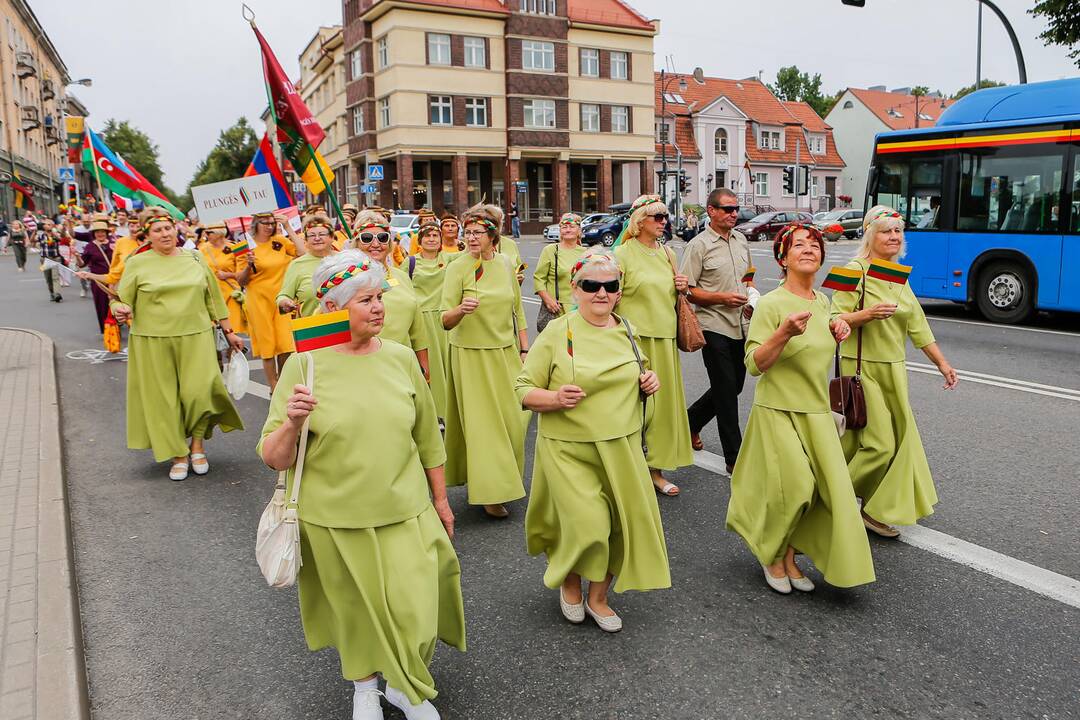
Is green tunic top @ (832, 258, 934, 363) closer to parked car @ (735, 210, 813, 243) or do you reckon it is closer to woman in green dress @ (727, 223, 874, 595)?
woman in green dress @ (727, 223, 874, 595)

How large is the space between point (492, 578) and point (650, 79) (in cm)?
5439

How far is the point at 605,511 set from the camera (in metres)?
3.69

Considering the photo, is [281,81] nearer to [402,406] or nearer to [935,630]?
[402,406]

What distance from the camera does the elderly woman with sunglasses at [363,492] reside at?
290 cm

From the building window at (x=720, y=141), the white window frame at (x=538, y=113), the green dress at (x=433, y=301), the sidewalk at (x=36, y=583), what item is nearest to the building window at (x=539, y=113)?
the white window frame at (x=538, y=113)

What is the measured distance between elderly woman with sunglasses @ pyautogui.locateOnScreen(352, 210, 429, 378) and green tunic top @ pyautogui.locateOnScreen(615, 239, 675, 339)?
4.38 feet

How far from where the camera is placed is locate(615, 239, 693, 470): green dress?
18.2 ft

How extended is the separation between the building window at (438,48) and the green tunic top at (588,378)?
1911 inches

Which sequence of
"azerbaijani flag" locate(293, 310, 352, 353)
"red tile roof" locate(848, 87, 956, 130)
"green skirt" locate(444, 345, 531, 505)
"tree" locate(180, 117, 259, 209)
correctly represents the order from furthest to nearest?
1. "tree" locate(180, 117, 259, 209)
2. "red tile roof" locate(848, 87, 956, 130)
3. "green skirt" locate(444, 345, 531, 505)
4. "azerbaijani flag" locate(293, 310, 352, 353)

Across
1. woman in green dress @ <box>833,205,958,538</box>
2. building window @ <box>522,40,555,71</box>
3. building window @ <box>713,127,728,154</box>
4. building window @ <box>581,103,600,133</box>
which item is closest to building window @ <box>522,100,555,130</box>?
building window @ <box>522,40,555,71</box>

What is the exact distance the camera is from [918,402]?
8180 mm

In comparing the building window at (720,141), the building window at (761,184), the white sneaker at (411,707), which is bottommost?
the white sneaker at (411,707)

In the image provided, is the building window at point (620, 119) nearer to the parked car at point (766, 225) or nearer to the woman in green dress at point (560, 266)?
the parked car at point (766, 225)

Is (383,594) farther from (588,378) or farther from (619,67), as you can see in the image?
(619,67)
